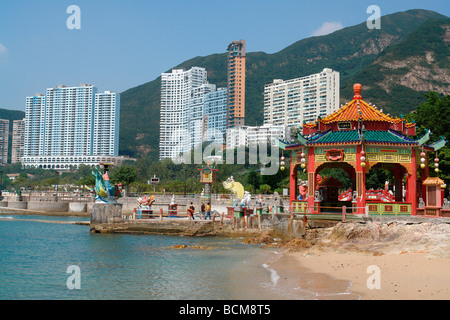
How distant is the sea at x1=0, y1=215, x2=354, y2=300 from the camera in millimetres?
15078

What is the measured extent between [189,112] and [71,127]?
49.0 meters

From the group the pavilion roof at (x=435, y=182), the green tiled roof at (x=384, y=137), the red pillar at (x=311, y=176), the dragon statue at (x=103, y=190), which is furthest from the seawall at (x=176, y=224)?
the pavilion roof at (x=435, y=182)

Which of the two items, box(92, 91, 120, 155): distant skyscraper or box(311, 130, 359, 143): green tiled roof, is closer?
box(311, 130, 359, 143): green tiled roof

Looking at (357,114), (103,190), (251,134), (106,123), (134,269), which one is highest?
(106,123)

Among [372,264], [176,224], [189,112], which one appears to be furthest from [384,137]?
[189,112]

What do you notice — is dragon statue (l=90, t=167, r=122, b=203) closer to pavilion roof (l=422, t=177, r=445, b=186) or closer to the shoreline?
the shoreline

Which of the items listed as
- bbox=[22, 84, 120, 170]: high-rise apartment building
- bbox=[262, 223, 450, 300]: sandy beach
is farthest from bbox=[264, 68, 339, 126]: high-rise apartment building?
bbox=[262, 223, 450, 300]: sandy beach

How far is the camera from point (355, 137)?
26672mm

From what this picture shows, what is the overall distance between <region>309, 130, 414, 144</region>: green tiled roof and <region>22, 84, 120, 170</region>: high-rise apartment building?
534 feet

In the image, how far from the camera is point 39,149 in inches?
7657

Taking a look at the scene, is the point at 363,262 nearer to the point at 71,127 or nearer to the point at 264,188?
the point at 264,188

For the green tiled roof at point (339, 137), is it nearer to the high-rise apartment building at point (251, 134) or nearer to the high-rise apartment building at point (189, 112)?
the high-rise apartment building at point (251, 134)

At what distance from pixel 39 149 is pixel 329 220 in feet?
619

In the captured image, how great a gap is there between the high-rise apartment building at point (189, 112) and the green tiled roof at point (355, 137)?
138 meters
